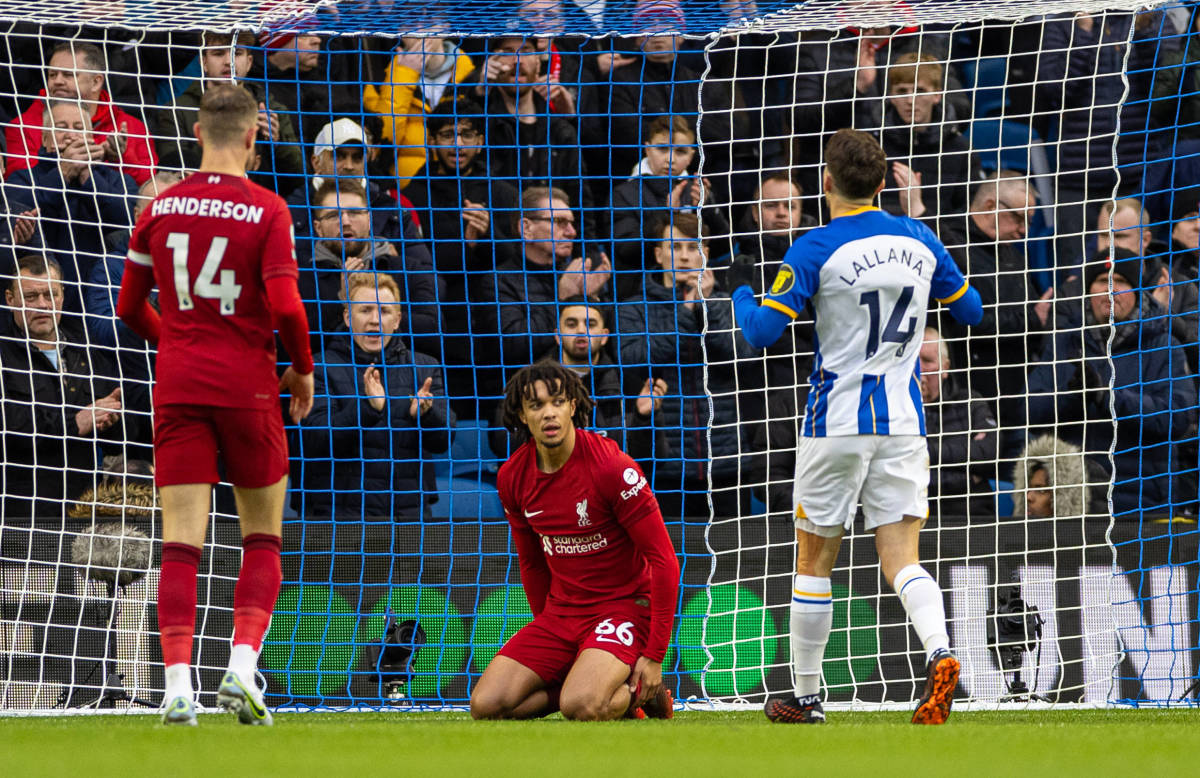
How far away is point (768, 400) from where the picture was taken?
775cm

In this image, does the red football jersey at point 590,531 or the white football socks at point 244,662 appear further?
the red football jersey at point 590,531

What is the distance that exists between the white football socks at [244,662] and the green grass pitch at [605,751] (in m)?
0.17

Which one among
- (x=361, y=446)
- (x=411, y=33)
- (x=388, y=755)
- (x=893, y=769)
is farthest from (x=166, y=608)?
(x=411, y=33)

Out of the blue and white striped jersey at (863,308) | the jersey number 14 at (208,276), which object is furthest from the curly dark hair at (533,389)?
the jersey number 14 at (208,276)

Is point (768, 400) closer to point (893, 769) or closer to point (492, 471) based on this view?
point (492, 471)

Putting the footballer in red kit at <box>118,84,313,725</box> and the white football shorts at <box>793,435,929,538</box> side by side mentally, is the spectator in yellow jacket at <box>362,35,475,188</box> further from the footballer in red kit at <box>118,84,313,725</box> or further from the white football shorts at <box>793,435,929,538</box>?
the white football shorts at <box>793,435,929,538</box>

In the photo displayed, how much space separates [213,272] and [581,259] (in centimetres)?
348

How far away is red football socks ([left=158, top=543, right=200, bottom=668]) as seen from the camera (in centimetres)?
444

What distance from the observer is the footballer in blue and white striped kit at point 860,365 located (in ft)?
16.5

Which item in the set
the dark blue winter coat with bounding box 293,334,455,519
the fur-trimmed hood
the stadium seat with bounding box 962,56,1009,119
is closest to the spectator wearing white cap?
the dark blue winter coat with bounding box 293,334,455,519

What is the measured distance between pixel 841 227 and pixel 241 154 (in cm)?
204

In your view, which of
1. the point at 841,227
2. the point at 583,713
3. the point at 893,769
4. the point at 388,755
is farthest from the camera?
the point at 583,713

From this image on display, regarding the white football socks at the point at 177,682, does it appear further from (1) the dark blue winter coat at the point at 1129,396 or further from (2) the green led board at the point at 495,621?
(1) the dark blue winter coat at the point at 1129,396

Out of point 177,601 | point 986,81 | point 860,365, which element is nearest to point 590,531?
point 860,365
